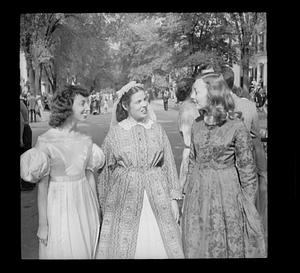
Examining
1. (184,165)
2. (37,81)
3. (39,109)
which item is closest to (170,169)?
(184,165)

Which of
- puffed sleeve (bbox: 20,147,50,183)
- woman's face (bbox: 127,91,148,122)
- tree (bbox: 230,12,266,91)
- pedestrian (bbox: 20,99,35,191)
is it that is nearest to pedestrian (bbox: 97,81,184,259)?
woman's face (bbox: 127,91,148,122)

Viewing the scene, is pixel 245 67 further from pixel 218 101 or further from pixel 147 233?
pixel 147 233

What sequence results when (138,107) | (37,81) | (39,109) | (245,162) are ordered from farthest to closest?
(37,81)
(39,109)
(138,107)
(245,162)

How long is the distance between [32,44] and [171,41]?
1.13 metres

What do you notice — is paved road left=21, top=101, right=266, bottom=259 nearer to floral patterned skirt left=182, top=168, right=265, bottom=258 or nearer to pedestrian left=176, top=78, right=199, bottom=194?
pedestrian left=176, top=78, right=199, bottom=194

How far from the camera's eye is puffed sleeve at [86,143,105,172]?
3.98 m

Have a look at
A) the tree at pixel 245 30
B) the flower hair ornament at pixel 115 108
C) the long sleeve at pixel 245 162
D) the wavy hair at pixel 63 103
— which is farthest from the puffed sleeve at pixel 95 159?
the tree at pixel 245 30

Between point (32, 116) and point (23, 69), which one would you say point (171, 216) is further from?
point (23, 69)

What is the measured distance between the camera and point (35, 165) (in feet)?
12.9

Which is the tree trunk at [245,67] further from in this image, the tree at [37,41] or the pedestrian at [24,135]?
the pedestrian at [24,135]

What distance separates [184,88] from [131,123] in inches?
20.5

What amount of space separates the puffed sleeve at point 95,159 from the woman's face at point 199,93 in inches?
32.8
